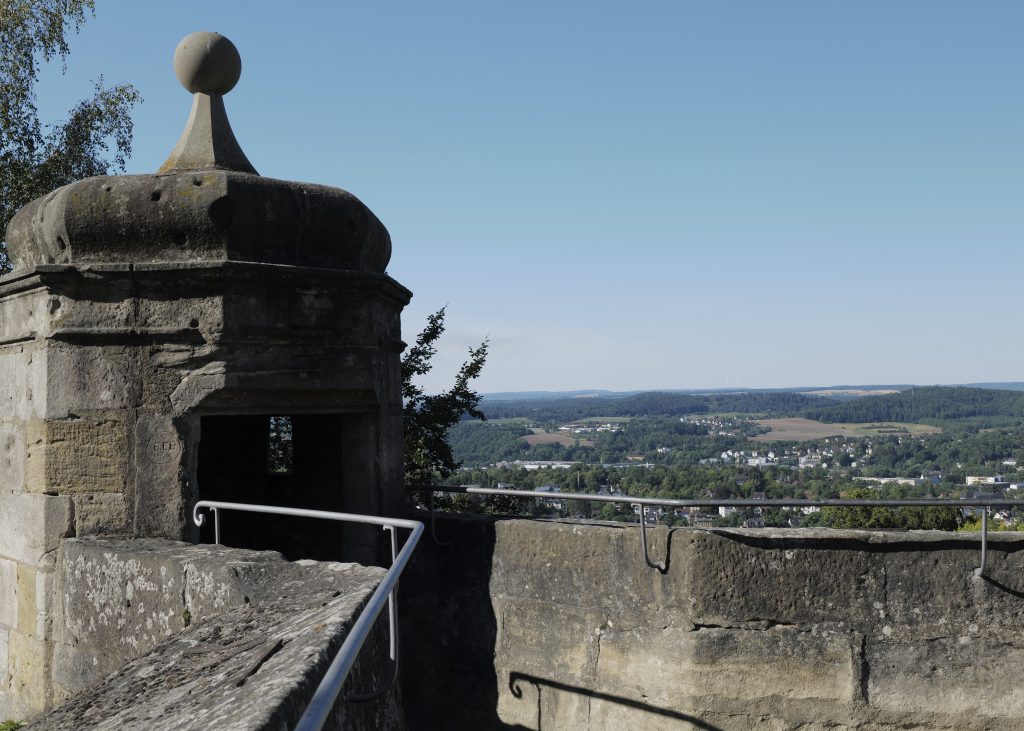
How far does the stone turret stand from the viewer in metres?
5.06

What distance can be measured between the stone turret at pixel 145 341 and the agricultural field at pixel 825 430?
280 ft

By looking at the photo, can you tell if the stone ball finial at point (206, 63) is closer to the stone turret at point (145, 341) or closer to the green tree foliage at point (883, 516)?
the stone turret at point (145, 341)

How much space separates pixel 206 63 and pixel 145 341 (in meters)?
1.81

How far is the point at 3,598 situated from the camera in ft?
17.9

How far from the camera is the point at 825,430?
108875 millimetres

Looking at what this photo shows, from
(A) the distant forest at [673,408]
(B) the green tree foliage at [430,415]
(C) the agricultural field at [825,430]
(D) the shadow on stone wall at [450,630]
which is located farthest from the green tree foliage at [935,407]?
(D) the shadow on stone wall at [450,630]

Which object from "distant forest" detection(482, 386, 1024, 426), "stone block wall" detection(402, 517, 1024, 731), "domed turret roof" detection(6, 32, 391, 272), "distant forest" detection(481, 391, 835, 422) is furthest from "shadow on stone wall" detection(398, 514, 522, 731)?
"distant forest" detection(481, 391, 835, 422)

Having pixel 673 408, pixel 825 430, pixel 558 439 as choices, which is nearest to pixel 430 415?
pixel 558 439

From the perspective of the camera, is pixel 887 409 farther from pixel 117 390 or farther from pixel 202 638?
pixel 202 638

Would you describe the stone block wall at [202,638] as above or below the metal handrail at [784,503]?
below

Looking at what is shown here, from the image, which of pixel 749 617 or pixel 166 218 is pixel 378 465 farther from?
pixel 749 617

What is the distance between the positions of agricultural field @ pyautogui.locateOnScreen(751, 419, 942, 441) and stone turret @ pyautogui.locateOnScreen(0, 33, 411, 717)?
85392 mm

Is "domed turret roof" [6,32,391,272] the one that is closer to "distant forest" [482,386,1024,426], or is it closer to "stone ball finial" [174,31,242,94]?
"stone ball finial" [174,31,242,94]

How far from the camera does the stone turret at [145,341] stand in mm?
5059
